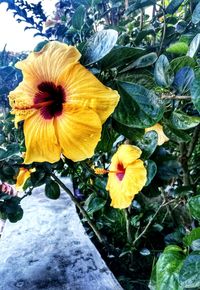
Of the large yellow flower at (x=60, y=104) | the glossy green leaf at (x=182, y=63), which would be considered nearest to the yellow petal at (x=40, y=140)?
the large yellow flower at (x=60, y=104)

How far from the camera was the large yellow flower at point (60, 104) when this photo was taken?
1.31 ft

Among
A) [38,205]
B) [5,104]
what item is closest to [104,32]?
[5,104]

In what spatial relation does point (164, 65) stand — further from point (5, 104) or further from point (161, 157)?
point (5, 104)

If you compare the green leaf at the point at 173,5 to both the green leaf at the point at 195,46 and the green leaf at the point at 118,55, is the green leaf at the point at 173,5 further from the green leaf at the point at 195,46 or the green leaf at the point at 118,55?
the green leaf at the point at 118,55

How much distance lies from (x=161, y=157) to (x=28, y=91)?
1.61 feet

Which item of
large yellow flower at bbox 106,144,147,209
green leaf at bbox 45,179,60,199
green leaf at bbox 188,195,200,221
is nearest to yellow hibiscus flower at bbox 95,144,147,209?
large yellow flower at bbox 106,144,147,209

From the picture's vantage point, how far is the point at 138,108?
436 mm

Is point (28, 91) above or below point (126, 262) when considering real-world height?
above

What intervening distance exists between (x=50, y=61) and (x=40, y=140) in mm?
110

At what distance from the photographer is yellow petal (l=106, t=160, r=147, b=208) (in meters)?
0.75

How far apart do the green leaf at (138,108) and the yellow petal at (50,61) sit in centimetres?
9

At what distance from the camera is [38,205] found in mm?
1670

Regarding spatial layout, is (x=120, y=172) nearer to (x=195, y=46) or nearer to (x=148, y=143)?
(x=148, y=143)

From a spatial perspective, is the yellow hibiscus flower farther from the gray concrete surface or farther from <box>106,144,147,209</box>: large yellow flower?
the gray concrete surface
